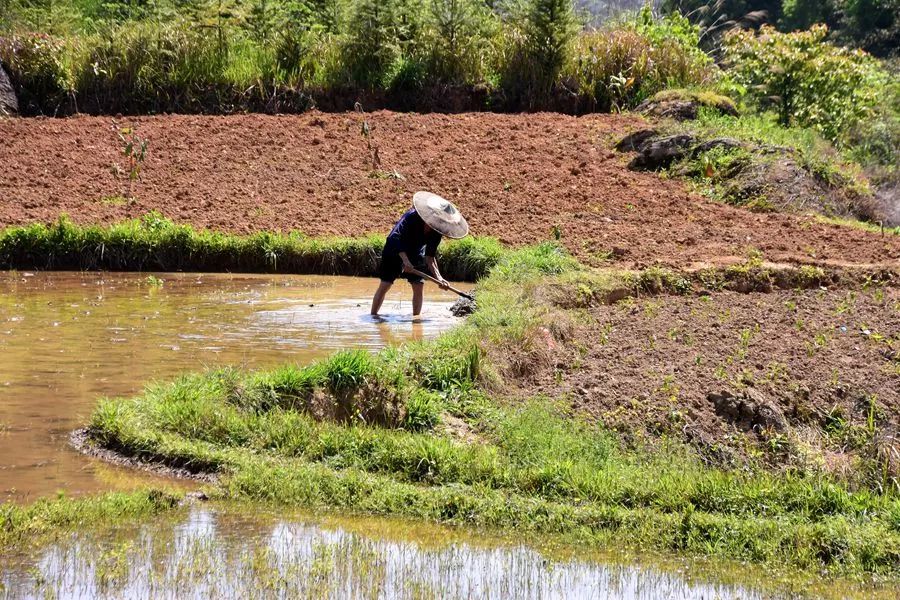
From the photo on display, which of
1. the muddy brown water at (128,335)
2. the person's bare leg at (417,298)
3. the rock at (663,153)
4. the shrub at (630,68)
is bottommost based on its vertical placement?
the muddy brown water at (128,335)

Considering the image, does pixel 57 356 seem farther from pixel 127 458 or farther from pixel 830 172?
pixel 830 172

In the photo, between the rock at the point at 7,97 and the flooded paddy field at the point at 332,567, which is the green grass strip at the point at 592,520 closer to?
the flooded paddy field at the point at 332,567

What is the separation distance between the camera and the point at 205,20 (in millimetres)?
23922

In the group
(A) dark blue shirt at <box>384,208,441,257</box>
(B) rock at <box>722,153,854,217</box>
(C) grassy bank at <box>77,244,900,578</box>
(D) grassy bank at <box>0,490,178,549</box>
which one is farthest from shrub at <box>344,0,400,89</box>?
(D) grassy bank at <box>0,490,178,549</box>

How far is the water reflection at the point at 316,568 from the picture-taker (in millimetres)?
5199

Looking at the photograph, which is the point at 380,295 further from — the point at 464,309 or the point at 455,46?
the point at 455,46

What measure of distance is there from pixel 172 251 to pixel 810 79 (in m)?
13.0

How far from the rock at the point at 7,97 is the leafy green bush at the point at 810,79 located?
1473cm

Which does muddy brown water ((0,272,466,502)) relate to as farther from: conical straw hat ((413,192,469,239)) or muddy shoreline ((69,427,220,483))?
conical straw hat ((413,192,469,239))

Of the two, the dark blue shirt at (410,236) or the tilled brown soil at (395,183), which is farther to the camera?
the tilled brown soil at (395,183)

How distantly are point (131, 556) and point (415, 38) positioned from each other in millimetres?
19851

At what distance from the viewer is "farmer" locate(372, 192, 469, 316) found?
11320 mm

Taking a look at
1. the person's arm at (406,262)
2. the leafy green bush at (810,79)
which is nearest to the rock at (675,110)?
the leafy green bush at (810,79)

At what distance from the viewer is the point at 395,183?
18.9m
